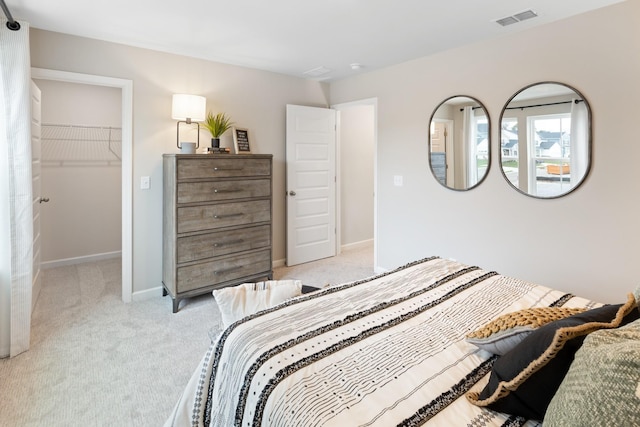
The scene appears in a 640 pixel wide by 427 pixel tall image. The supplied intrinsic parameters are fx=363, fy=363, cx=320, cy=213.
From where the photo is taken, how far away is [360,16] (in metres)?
2.70

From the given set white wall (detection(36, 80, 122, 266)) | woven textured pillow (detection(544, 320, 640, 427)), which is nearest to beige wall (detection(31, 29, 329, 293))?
white wall (detection(36, 80, 122, 266))

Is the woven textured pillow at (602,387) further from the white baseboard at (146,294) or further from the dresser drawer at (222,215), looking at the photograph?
the white baseboard at (146,294)

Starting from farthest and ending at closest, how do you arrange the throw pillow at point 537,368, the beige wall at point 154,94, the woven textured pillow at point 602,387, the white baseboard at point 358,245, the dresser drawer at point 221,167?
1. the white baseboard at point 358,245
2. the dresser drawer at point 221,167
3. the beige wall at point 154,94
4. the throw pillow at point 537,368
5. the woven textured pillow at point 602,387

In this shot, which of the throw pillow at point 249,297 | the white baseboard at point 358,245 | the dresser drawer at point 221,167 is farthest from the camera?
the white baseboard at point 358,245

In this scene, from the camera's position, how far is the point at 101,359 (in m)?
2.46

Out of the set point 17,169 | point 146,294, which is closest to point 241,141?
point 146,294

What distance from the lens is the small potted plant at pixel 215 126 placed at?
3.64 m

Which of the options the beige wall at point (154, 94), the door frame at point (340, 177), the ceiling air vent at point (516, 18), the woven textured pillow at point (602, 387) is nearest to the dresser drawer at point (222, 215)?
the beige wall at point (154, 94)

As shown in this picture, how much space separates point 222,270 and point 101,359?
125cm

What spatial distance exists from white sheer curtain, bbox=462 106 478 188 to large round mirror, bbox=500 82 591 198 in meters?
0.26

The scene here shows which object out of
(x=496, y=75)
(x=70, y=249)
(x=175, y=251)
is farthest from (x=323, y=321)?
(x=70, y=249)

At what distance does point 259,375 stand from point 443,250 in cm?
290

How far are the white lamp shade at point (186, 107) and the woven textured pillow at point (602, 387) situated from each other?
11.3 feet

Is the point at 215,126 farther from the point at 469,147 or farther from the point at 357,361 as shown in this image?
the point at 357,361
